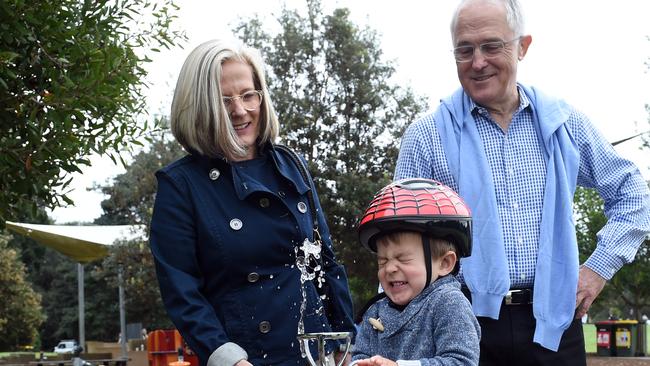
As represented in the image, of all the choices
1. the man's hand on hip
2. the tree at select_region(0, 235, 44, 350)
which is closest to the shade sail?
the tree at select_region(0, 235, 44, 350)

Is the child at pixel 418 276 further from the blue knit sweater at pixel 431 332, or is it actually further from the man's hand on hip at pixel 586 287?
the man's hand on hip at pixel 586 287

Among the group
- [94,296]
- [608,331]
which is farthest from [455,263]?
[94,296]

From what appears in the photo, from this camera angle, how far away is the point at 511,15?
148 inches

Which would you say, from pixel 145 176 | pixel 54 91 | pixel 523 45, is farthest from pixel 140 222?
pixel 523 45

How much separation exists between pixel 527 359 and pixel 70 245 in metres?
18.7

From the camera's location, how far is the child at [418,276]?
8.75 ft

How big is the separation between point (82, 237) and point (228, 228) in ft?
63.2

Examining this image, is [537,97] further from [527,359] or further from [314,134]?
[314,134]

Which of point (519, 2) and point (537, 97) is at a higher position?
point (519, 2)

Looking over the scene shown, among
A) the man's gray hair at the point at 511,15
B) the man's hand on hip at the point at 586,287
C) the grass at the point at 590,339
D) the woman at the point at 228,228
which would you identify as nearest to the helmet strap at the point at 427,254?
the woman at the point at 228,228

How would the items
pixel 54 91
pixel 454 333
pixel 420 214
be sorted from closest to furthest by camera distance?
pixel 454 333 < pixel 420 214 < pixel 54 91

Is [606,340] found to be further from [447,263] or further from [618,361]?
[447,263]

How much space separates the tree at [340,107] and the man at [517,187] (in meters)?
16.8

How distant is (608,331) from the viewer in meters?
26.8
